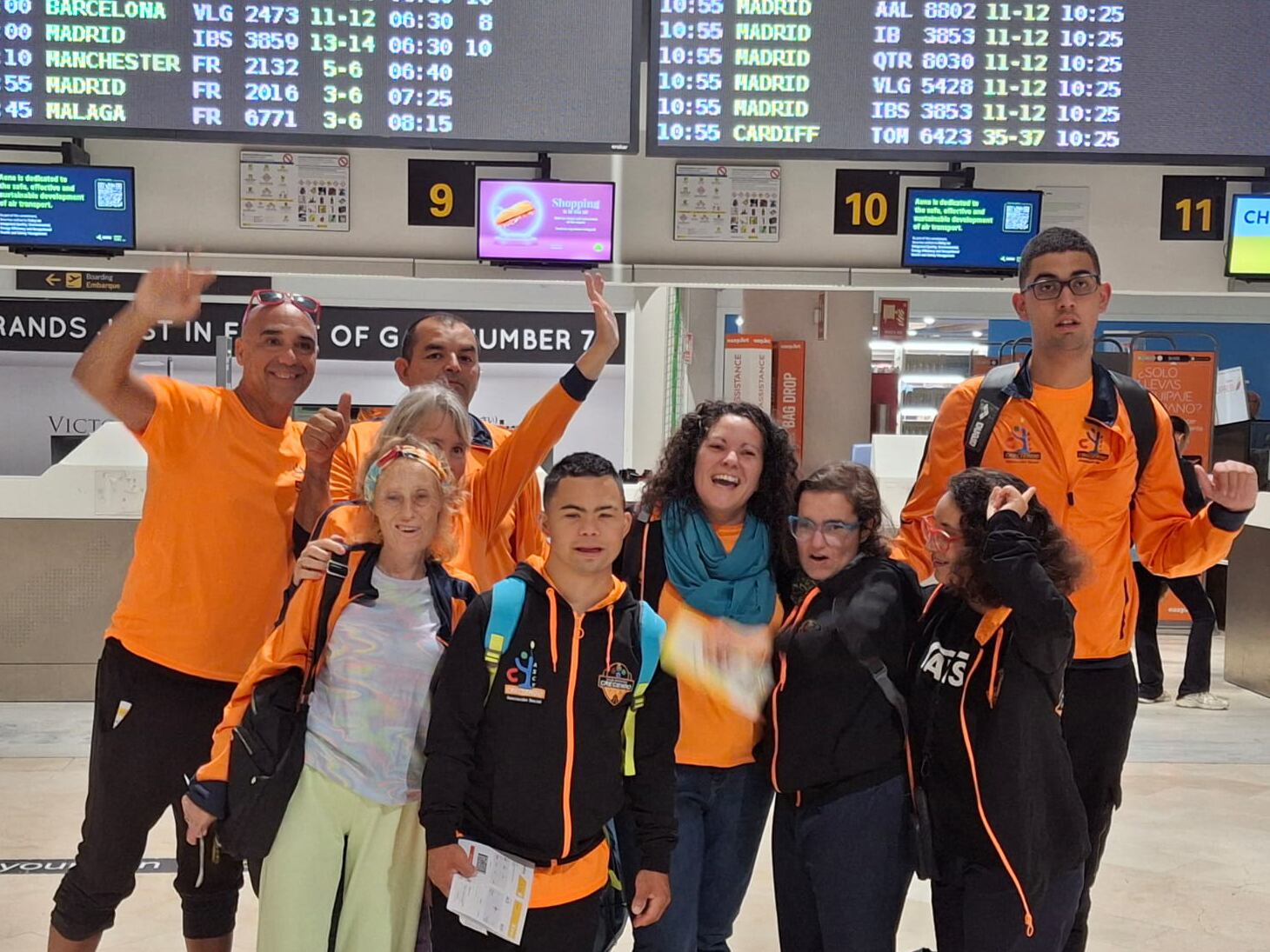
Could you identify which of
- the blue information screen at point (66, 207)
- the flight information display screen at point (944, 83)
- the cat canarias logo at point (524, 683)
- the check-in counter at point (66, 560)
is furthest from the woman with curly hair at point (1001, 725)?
the check-in counter at point (66, 560)

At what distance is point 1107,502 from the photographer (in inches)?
100

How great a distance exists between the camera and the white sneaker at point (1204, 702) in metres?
6.70

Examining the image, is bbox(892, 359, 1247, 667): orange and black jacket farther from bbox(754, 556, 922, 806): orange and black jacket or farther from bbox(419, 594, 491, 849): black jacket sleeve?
bbox(419, 594, 491, 849): black jacket sleeve

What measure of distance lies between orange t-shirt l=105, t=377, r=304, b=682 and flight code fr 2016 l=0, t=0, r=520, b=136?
2.69 meters

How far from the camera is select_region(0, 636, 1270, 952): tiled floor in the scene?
138 inches

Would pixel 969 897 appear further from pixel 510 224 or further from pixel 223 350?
pixel 223 350

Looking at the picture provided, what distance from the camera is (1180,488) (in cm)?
259

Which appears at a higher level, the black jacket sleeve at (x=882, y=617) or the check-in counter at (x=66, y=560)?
the black jacket sleeve at (x=882, y=617)

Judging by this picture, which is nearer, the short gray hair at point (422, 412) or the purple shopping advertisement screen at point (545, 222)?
the short gray hair at point (422, 412)

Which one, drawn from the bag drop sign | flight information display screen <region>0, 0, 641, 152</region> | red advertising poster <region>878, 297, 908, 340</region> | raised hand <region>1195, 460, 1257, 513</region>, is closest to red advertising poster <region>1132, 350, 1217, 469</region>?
red advertising poster <region>878, 297, 908, 340</region>

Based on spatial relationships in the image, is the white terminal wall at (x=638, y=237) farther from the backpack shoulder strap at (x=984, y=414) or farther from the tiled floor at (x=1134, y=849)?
the backpack shoulder strap at (x=984, y=414)

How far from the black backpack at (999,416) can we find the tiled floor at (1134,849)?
64.4 inches

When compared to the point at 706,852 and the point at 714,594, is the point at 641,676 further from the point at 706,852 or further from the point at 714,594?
the point at 706,852

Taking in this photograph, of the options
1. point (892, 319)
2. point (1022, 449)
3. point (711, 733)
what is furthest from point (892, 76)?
point (892, 319)
